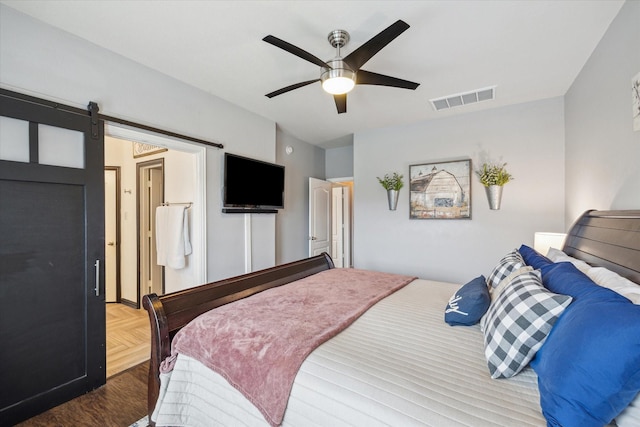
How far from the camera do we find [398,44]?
2.19 m

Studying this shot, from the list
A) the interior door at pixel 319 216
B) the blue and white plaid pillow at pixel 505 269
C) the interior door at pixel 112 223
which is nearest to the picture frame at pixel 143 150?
the interior door at pixel 112 223

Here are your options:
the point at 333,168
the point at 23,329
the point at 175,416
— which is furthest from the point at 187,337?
the point at 333,168

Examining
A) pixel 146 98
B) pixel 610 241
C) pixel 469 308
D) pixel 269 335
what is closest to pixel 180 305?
pixel 269 335

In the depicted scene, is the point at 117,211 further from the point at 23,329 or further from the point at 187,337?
the point at 187,337

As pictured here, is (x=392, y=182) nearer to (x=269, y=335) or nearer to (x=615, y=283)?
(x=615, y=283)

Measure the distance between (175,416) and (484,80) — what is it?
12.0 ft

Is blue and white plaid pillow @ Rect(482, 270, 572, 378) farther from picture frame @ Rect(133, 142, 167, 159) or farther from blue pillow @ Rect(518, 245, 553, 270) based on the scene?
picture frame @ Rect(133, 142, 167, 159)

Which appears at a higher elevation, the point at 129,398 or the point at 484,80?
the point at 484,80

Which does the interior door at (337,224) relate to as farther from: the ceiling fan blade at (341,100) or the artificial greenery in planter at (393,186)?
the ceiling fan blade at (341,100)

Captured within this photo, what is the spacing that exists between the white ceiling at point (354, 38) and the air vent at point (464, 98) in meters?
0.09

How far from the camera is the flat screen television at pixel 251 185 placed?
3264 mm

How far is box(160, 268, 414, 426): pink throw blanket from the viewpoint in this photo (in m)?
1.20

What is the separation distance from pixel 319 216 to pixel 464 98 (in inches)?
111

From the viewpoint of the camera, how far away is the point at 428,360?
4.00 feet
